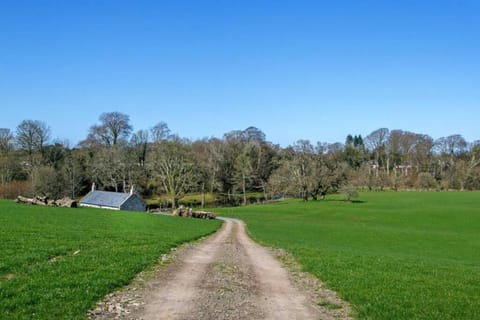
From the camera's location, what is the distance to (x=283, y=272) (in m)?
17.2

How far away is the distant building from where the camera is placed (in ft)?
233

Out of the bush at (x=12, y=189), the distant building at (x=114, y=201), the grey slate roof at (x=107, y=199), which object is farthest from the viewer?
the bush at (x=12, y=189)

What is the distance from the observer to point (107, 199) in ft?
240

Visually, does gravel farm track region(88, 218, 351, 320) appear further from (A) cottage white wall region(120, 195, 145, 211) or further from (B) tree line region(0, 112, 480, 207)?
(B) tree line region(0, 112, 480, 207)

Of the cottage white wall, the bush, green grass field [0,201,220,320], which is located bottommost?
the cottage white wall

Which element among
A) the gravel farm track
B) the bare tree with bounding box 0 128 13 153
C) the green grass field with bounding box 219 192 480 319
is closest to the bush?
the bare tree with bounding box 0 128 13 153

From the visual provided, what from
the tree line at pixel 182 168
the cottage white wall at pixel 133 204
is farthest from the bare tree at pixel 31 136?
the cottage white wall at pixel 133 204

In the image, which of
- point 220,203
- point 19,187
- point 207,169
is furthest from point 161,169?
point 19,187

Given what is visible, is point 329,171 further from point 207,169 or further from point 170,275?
point 170,275

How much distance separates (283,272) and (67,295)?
893cm

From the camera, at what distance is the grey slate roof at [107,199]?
71.4m

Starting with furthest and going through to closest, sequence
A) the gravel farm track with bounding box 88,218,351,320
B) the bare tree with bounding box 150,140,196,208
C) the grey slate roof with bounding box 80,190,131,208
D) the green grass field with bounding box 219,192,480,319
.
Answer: the bare tree with bounding box 150,140,196,208 → the grey slate roof with bounding box 80,190,131,208 → the green grass field with bounding box 219,192,480,319 → the gravel farm track with bounding box 88,218,351,320

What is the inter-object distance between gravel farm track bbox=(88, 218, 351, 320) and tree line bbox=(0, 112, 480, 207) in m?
72.5

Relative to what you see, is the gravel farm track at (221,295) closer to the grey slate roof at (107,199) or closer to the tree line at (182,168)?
the grey slate roof at (107,199)
